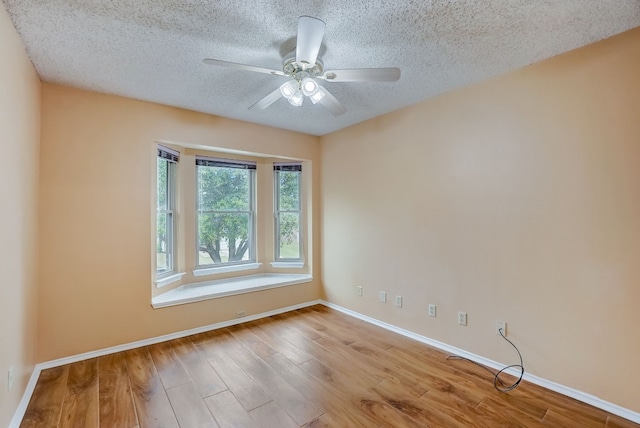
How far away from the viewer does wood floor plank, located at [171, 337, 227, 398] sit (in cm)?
220

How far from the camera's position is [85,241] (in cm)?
267

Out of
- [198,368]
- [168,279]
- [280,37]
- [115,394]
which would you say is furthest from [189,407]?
[280,37]

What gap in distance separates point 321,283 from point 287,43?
10.7ft

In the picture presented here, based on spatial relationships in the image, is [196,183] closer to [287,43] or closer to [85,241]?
[85,241]

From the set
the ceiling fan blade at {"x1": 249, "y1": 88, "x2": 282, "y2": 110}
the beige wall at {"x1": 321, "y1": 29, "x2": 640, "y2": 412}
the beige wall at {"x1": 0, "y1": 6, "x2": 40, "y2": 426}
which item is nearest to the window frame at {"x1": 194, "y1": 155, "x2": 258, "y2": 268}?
the beige wall at {"x1": 0, "y1": 6, "x2": 40, "y2": 426}

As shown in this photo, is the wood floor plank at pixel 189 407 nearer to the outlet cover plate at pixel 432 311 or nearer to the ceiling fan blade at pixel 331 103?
the outlet cover plate at pixel 432 311

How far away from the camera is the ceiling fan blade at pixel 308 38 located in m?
1.46

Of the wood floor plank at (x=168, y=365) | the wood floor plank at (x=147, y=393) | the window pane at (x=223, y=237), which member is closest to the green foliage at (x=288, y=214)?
the window pane at (x=223, y=237)

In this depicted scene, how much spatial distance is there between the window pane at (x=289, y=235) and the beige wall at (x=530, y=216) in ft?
4.67

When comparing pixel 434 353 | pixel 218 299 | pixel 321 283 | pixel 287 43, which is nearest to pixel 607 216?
pixel 434 353

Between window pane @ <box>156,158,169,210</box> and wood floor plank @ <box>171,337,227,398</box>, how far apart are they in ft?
5.20

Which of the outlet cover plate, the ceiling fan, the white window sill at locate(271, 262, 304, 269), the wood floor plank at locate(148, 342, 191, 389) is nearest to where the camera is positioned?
the ceiling fan

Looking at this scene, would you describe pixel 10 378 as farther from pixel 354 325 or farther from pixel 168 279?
pixel 354 325

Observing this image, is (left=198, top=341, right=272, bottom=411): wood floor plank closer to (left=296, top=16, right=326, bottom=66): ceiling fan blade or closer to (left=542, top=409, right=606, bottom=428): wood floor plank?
(left=542, top=409, right=606, bottom=428): wood floor plank
